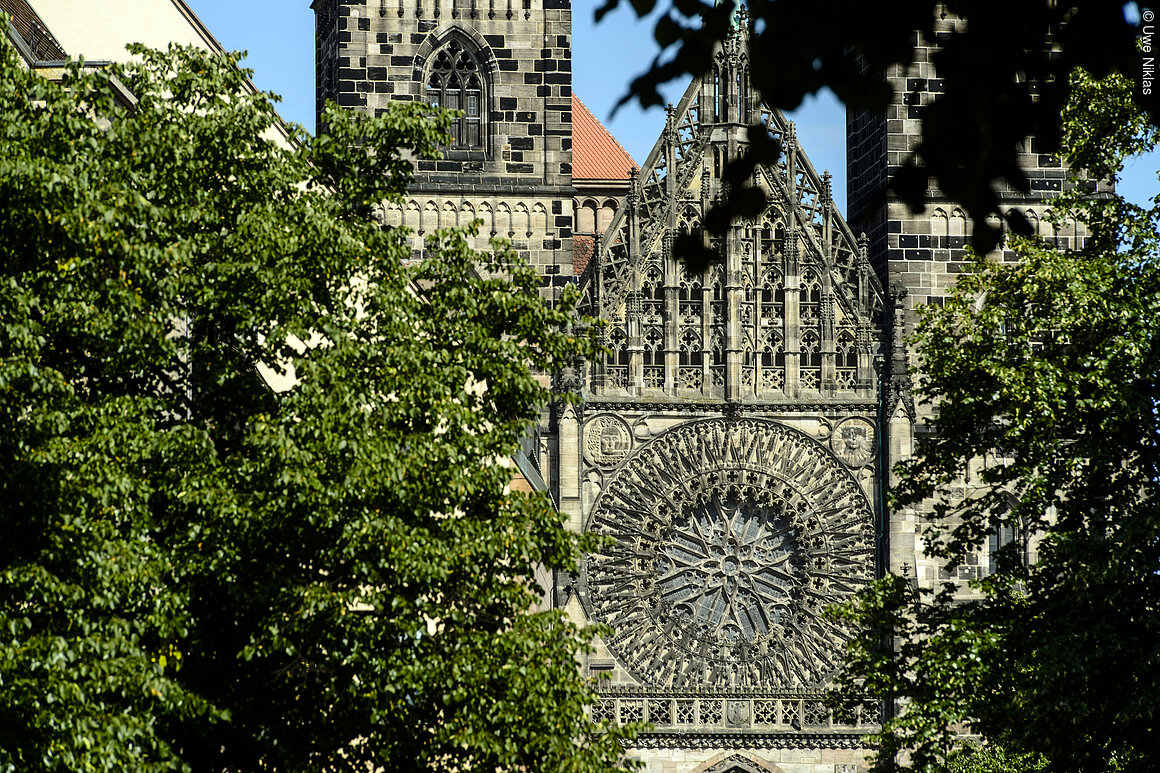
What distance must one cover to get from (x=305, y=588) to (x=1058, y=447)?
30.1ft

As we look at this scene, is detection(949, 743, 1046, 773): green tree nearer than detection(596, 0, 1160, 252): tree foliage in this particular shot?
No

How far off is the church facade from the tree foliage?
1082 inches

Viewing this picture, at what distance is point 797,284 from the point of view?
3581cm

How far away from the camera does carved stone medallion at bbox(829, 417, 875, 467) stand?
35344 mm

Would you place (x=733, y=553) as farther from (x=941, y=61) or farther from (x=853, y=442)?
(x=941, y=61)

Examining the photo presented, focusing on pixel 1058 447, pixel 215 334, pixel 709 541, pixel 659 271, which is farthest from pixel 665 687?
pixel 215 334

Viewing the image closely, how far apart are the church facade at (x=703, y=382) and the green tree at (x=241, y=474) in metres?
17.2

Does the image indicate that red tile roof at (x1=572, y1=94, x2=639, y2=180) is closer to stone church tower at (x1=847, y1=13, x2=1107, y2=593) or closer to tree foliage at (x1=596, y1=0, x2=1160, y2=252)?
stone church tower at (x1=847, y1=13, x2=1107, y2=593)

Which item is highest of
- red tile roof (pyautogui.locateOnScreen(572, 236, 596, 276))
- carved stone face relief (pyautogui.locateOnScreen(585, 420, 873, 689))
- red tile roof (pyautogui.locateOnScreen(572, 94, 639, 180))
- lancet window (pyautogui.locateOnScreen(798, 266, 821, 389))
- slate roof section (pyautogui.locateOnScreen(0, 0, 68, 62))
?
red tile roof (pyautogui.locateOnScreen(572, 94, 639, 180))

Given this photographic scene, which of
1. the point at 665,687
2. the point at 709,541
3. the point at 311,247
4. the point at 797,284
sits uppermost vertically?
the point at 797,284

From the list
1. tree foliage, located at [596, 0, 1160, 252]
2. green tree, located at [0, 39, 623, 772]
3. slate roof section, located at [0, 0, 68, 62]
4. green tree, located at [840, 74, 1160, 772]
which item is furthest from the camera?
slate roof section, located at [0, 0, 68, 62]

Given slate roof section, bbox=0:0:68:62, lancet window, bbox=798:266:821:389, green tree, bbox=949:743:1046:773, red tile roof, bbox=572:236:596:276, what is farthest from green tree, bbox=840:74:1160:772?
red tile roof, bbox=572:236:596:276

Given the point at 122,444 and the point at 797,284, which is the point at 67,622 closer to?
the point at 122,444

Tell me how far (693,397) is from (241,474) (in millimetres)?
20584
